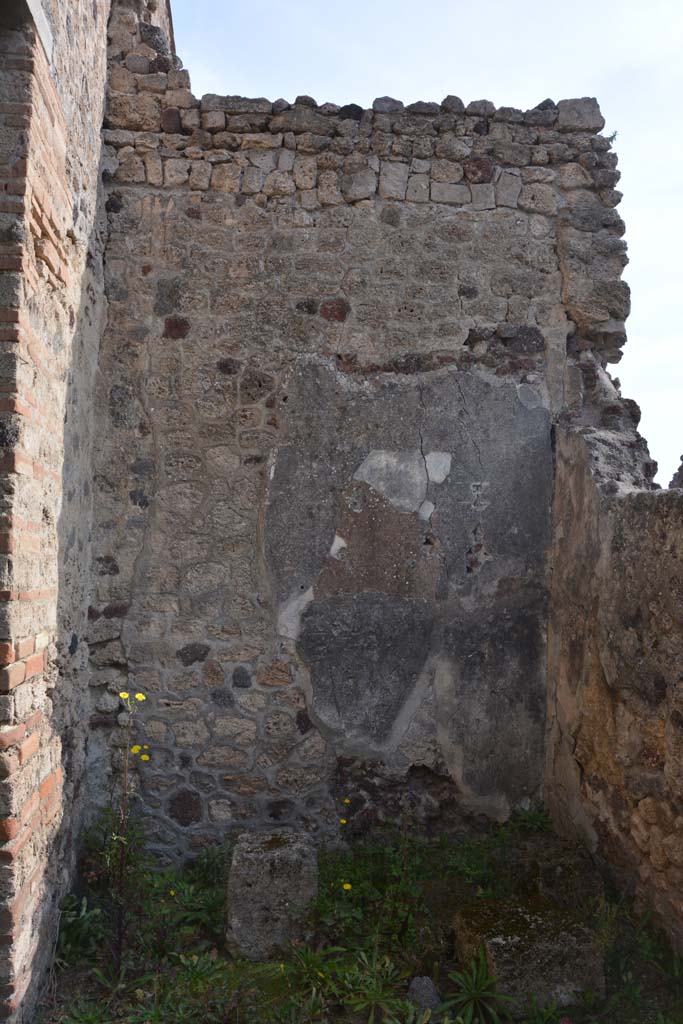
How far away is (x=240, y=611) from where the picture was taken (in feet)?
13.6

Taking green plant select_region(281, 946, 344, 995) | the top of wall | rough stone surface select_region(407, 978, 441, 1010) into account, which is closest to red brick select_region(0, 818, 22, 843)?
green plant select_region(281, 946, 344, 995)

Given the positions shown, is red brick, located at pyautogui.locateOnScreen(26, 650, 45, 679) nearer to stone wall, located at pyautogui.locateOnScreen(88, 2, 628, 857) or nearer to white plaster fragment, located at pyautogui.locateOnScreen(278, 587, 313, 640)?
stone wall, located at pyautogui.locateOnScreen(88, 2, 628, 857)

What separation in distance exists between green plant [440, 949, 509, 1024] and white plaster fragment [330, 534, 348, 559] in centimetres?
192

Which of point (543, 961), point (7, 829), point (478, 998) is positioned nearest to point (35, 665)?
point (7, 829)

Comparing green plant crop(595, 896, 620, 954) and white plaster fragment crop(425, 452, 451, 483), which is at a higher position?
white plaster fragment crop(425, 452, 451, 483)

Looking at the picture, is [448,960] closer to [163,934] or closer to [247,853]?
[247,853]

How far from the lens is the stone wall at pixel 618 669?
3.18 m

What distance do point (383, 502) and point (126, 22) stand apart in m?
2.88

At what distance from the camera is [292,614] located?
4172 millimetres

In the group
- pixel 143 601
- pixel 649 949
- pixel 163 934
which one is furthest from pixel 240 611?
pixel 649 949

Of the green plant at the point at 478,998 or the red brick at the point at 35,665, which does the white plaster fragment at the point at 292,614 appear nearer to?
the red brick at the point at 35,665

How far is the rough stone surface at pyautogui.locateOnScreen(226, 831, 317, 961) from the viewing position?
11.0 feet

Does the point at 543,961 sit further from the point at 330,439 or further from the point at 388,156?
the point at 388,156

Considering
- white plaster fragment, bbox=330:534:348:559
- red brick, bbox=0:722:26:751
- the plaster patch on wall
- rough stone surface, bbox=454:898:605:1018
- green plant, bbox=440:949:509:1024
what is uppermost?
the plaster patch on wall
